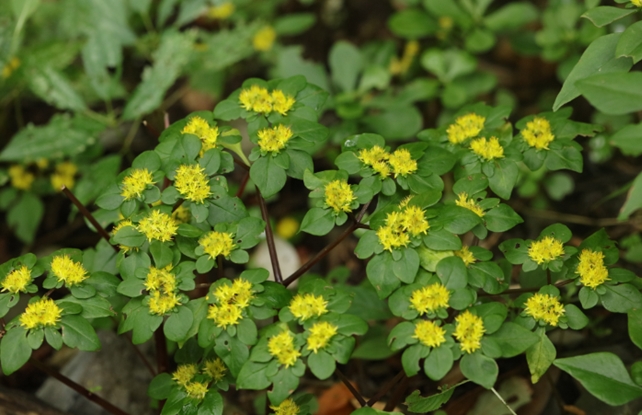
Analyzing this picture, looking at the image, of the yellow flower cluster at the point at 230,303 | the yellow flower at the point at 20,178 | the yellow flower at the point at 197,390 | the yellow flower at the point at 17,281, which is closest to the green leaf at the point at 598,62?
the yellow flower cluster at the point at 230,303

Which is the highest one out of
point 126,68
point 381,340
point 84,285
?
point 84,285

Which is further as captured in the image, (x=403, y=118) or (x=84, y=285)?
(x=403, y=118)

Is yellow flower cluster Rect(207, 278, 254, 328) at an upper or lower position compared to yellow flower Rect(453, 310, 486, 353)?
upper

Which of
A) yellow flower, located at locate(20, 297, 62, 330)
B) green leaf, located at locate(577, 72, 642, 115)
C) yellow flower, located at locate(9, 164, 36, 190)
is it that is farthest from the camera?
yellow flower, located at locate(9, 164, 36, 190)

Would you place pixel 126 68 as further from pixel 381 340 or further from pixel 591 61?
pixel 591 61

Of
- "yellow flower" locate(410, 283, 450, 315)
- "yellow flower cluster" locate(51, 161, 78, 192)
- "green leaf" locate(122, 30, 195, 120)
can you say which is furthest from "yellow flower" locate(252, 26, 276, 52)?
"yellow flower" locate(410, 283, 450, 315)

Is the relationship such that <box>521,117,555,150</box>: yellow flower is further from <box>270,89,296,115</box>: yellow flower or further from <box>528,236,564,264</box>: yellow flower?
<box>270,89,296,115</box>: yellow flower

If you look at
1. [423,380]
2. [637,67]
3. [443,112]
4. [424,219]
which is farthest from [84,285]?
[637,67]
